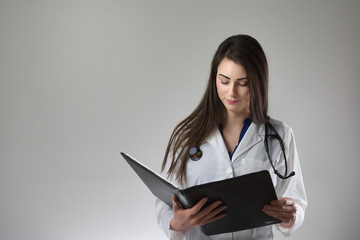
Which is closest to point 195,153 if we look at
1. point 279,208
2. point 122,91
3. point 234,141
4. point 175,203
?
point 234,141

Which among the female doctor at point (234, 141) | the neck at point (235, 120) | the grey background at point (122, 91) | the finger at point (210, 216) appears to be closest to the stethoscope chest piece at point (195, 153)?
the female doctor at point (234, 141)

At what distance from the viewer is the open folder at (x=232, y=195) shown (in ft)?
3.85

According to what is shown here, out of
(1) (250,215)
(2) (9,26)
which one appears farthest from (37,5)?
(1) (250,215)

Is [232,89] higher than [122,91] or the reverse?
the reverse

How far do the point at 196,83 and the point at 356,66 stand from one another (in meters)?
1.10

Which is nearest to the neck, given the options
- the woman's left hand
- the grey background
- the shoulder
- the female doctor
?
the female doctor

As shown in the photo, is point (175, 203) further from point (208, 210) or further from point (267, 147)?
point (267, 147)

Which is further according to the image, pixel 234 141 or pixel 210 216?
pixel 234 141

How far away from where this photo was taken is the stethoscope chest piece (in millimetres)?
1524

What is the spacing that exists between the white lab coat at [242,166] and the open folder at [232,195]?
0.50 feet

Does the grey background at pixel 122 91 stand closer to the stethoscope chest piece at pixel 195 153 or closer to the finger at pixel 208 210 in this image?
the stethoscope chest piece at pixel 195 153

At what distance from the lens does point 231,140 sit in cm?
157

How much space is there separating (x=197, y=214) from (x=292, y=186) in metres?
0.49

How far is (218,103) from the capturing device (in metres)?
1.59
